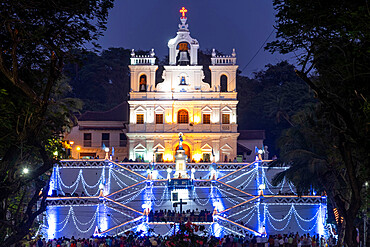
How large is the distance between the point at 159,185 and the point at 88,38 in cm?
2818

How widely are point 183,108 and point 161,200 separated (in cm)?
1399

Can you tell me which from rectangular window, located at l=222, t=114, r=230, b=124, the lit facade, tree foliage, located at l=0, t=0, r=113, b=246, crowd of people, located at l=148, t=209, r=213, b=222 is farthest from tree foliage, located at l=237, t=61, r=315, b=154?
tree foliage, located at l=0, t=0, r=113, b=246

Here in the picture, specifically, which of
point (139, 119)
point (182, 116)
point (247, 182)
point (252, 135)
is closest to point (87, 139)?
point (139, 119)

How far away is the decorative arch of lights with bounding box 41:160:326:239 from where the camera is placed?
1464 inches

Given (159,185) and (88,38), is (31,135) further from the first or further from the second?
(159,185)

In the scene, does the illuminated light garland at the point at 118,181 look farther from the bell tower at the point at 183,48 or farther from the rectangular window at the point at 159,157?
the bell tower at the point at 183,48

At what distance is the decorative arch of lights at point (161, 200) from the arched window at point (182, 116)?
8434 millimetres

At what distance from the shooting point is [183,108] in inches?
2106

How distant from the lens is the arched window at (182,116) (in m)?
53.7

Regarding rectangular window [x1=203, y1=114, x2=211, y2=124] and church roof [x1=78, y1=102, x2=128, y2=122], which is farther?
church roof [x1=78, y1=102, x2=128, y2=122]

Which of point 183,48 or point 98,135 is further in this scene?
point 98,135

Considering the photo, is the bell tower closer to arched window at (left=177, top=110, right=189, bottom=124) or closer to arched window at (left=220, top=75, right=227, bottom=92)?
arched window at (left=177, top=110, right=189, bottom=124)

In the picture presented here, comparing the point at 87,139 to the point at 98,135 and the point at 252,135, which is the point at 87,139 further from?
the point at 252,135

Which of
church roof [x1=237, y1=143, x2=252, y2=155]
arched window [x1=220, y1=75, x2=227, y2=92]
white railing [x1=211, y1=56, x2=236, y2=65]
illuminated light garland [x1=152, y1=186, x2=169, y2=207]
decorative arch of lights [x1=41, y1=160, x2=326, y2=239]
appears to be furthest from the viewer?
arched window [x1=220, y1=75, x2=227, y2=92]
